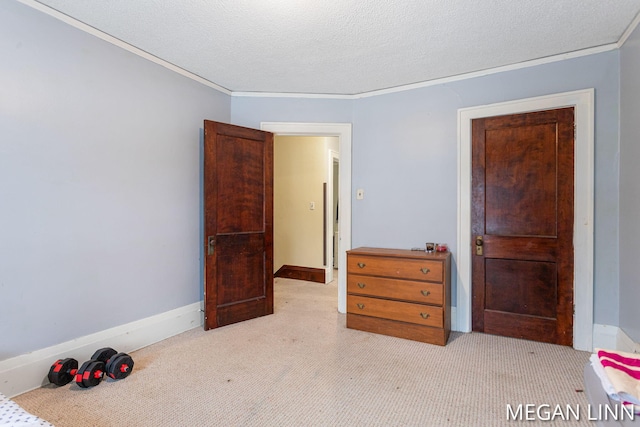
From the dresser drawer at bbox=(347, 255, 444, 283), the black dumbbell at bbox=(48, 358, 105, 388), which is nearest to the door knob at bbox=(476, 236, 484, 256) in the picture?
the dresser drawer at bbox=(347, 255, 444, 283)

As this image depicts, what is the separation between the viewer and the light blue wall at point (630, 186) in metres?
2.17

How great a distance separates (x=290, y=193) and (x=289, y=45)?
294 centimetres

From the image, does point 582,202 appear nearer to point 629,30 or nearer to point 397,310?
point 629,30

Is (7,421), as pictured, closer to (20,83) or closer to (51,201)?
(51,201)

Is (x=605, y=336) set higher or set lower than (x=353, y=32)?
lower

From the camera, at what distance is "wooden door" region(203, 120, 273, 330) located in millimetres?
3059

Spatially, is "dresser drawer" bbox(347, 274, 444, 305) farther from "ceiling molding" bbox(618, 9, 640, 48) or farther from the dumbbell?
"ceiling molding" bbox(618, 9, 640, 48)

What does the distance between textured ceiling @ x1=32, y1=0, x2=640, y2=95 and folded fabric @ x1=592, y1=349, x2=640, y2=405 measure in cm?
202

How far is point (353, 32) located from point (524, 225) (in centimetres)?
215

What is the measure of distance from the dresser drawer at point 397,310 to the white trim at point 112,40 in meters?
2.61

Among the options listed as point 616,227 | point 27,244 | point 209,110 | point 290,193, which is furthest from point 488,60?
point 27,244

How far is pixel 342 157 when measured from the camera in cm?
357

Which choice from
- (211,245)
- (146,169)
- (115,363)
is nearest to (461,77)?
A: (211,245)

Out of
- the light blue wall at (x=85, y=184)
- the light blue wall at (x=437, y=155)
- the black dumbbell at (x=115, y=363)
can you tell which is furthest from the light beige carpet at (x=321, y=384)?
the light blue wall at (x=437, y=155)
